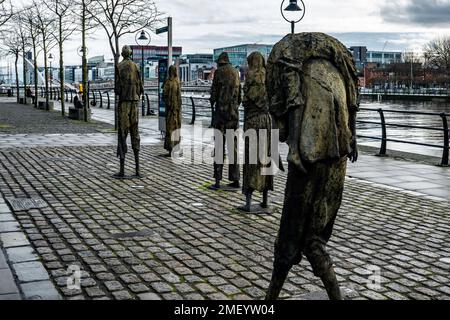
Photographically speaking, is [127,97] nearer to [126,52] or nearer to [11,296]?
[126,52]

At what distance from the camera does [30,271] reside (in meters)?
5.37

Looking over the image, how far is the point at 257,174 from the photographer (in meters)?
7.75

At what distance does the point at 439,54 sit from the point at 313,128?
→ 104 m

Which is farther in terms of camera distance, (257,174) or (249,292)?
(257,174)

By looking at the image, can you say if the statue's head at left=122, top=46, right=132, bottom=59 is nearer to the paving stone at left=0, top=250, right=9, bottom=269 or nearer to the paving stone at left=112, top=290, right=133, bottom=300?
the paving stone at left=0, top=250, right=9, bottom=269

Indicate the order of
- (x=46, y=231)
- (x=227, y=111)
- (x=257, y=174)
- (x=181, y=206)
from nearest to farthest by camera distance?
1. (x=46, y=231)
2. (x=257, y=174)
3. (x=181, y=206)
4. (x=227, y=111)

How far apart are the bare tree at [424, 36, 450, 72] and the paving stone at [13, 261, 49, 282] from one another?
317ft

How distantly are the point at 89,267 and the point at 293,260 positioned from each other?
2379mm

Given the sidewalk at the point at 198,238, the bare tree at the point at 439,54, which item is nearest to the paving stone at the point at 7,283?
the sidewalk at the point at 198,238

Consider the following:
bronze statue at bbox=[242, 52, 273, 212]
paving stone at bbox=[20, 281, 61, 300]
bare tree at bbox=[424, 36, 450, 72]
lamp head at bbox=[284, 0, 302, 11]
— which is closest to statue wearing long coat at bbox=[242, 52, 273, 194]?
bronze statue at bbox=[242, 52, 273, 212]

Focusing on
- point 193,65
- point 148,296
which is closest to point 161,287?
point 148,296

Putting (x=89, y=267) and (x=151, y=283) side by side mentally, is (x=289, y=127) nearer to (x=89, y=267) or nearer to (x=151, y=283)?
(x=151, y=283)

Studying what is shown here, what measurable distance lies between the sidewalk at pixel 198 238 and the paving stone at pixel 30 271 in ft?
0.23

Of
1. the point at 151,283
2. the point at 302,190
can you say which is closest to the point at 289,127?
the point at 302,190
